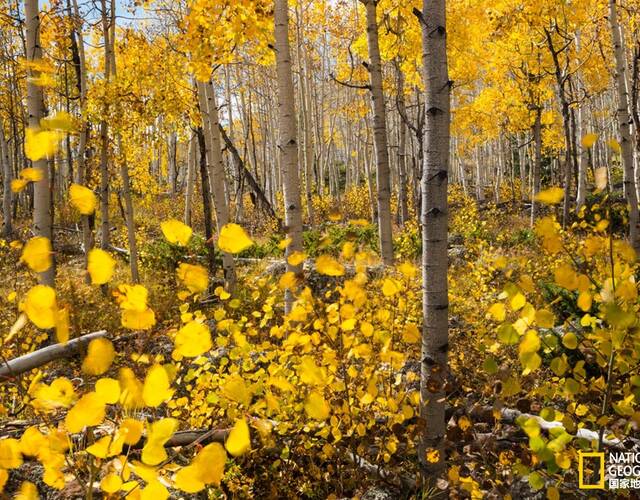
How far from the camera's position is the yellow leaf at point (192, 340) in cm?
98

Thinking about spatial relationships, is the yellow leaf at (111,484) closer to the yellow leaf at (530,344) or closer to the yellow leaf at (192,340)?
the yellow leaf at (192,340)

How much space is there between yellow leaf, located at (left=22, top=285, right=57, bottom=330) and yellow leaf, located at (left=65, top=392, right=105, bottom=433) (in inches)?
6.3

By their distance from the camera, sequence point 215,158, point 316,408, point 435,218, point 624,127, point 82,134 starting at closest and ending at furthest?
point 316,408 → point 435,218 → point 215,158 → point 624,127 → point 82,134

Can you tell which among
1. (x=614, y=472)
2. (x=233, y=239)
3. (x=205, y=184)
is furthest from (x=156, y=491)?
(x=205, y=184)

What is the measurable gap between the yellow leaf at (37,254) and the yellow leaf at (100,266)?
8 centimetres

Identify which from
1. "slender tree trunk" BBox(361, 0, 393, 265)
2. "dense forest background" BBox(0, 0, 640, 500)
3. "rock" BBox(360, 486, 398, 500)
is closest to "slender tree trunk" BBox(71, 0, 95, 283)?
"dense forest background" BBox(0, 0, 640, 500)

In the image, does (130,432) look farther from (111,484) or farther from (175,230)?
(175,230)

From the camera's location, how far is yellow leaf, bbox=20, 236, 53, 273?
90cm

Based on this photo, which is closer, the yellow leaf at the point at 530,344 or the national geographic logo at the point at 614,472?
the yellow leaf at the point at 530,344

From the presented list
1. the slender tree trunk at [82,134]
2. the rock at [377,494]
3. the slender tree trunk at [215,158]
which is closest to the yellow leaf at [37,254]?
the rock at [377,494]

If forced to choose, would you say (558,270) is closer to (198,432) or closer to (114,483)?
(114,483)

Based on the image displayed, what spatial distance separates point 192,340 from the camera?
99cm

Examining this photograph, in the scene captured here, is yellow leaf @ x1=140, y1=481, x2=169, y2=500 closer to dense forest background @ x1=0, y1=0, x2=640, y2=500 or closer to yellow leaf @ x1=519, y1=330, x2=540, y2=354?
dense forest background @ x1=0, y1=0, x2=640, y2=500

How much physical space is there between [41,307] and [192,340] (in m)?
0.30
